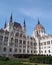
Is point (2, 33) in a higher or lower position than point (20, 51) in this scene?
higher

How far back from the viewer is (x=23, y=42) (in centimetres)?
7544

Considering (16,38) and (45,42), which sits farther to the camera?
(45,42)

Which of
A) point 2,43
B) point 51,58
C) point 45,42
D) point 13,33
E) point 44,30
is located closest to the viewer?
point 51,58

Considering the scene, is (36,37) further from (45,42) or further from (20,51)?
(20,51)

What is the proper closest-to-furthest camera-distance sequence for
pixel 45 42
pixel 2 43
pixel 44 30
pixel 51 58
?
1. pixel 51 58
2. pixel 2 43
3. pixel 45 42
4. pixel 44 30

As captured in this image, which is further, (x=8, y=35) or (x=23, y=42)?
(x=23, y=42)

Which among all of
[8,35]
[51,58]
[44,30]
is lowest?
[51,58]

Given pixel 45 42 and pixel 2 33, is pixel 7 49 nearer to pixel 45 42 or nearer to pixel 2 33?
pixel 2 33

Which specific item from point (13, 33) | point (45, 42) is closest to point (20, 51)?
point (13, 33)

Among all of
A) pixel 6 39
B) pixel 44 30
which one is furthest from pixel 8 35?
pixel 44 30

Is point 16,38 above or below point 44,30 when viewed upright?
below

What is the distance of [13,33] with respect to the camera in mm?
72062

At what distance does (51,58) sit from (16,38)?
4850 centimetres

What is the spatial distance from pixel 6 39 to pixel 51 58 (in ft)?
153
